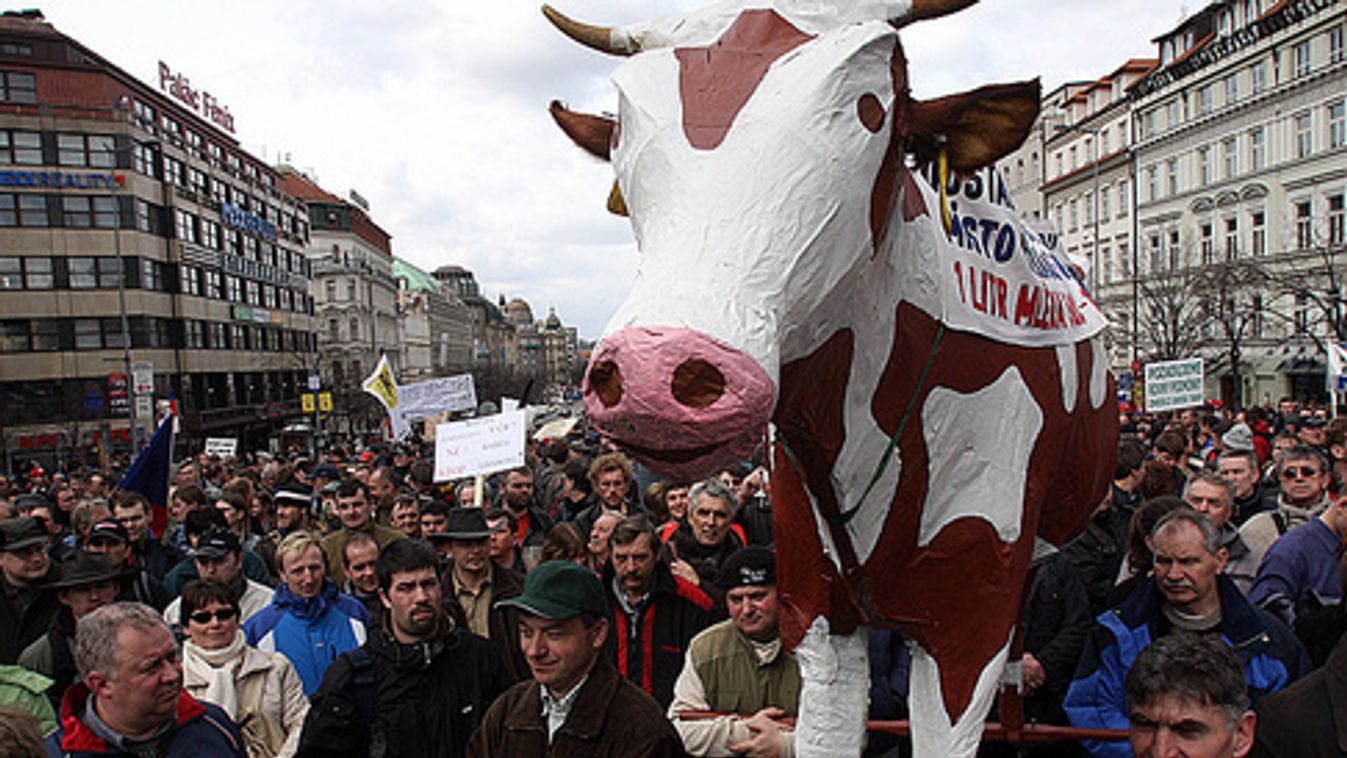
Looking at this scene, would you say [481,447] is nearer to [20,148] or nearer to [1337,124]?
[1337,124]

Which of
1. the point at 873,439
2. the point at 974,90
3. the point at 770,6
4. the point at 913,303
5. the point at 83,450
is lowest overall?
the point at 83,450

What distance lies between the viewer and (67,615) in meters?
4.69

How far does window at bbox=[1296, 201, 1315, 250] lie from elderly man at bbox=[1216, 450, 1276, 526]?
100ft

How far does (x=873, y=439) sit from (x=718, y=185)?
3.40 feet

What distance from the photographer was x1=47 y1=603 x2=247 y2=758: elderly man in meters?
2.96

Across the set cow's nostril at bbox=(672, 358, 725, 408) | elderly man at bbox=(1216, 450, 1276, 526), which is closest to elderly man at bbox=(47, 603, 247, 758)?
cow's nostril at bbox=(672, 358, 725, 408)

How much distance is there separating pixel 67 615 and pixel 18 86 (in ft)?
139

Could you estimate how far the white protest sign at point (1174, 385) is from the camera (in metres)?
11.7

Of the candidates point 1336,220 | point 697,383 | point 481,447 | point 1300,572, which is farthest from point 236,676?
point 1336,220

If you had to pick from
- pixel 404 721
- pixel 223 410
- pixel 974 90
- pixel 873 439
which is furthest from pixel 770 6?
pixel 223 410

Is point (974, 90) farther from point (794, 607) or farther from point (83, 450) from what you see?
point (83, 450)

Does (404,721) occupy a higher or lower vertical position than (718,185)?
lower

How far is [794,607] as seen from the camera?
3195mm

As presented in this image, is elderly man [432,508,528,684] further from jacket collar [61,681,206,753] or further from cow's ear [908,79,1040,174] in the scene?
cow's ear [908,79,1040,174]
